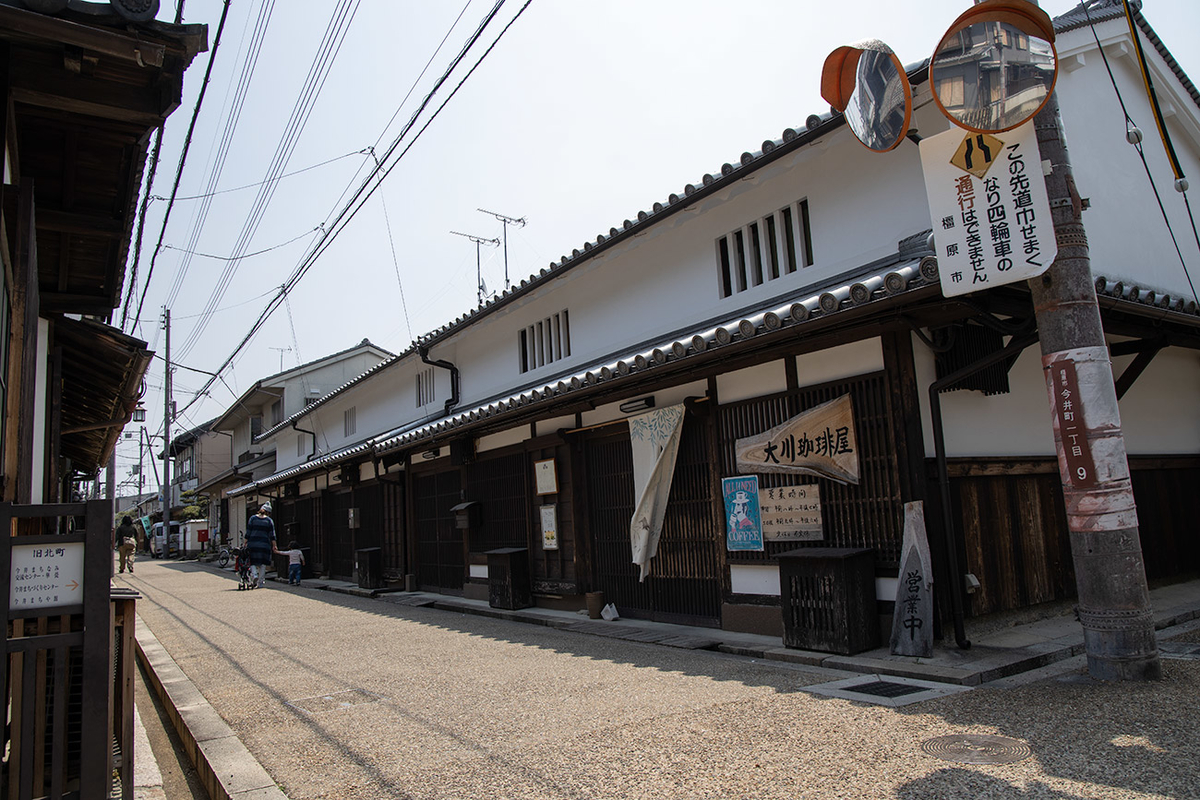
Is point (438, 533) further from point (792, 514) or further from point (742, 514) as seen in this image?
point (792, 514)

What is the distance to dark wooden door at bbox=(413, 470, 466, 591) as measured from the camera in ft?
51.1

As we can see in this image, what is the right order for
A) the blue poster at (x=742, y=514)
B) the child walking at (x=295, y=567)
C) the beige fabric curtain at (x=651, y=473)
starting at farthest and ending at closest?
the child walking at (x=295, y=567) < the beige fabric curtain at (x=651, y=473) < the blue poster at (x=742, y=514)

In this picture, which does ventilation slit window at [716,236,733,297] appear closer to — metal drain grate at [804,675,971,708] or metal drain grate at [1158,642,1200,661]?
metal drain grate at [804,675,971,708]

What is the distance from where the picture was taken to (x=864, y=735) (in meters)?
4.77

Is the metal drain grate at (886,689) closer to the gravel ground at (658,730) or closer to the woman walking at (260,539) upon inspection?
the gravel ground at (658,730)

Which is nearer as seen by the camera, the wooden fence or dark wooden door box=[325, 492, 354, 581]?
the wooden fence

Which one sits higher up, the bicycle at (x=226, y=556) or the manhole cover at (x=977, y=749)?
the bicycle at (x=226, y=556)

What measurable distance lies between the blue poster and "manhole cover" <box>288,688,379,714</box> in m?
4.34

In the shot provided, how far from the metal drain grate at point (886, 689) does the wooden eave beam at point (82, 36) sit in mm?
6466

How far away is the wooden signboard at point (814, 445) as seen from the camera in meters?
7.55

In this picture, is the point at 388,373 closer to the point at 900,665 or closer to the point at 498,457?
the point at 498,457

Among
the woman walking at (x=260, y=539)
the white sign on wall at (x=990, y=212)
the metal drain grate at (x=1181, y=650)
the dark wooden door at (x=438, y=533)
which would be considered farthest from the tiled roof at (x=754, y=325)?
the woman walking at (x=260, y=539)

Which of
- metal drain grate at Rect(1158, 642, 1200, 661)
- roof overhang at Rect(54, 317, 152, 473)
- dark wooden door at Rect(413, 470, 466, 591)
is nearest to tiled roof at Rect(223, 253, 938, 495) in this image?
dark wooden door at Rect(413, 470, 466, 591)

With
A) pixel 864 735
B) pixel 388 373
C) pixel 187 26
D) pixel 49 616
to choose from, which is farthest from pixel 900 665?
pixel 388 373
